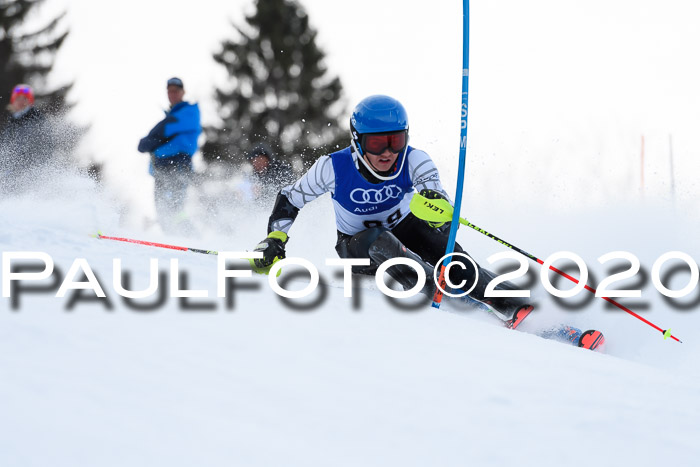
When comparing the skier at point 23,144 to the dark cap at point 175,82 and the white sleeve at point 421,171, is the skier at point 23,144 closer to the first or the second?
the dark cap at point 175,82

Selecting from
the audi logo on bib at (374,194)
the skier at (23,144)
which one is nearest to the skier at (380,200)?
the audi logo on bib at (374,194)

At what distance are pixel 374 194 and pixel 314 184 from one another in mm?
369

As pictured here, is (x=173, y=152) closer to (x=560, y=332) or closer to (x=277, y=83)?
(x=560, y=332)

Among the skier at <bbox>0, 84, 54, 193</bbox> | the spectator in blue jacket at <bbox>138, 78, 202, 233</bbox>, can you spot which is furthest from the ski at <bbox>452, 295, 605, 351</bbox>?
the skier at <bbox>0, 84, 54, 193</bbox>

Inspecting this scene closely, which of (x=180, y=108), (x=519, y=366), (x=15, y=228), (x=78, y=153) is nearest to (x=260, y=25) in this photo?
(x=78, y=153)

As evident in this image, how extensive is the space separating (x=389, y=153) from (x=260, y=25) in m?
14.3

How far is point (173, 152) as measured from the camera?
5.96 metres

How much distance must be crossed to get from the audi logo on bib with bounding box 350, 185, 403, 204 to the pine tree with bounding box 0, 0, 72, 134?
13.2 m

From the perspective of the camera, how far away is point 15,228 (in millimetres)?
3805

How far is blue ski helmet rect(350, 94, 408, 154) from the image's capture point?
3549 mm
